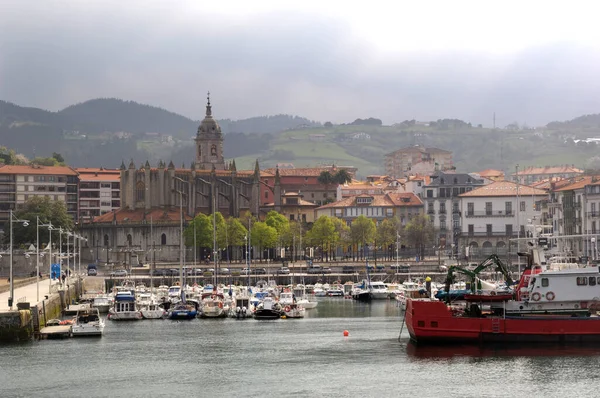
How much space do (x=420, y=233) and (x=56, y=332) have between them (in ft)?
329

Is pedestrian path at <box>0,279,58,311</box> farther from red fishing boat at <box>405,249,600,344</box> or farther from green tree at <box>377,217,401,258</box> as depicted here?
green tree at <box>377,217,401,258</box>

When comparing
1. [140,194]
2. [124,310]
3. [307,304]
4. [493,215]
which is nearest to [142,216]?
[140,194]

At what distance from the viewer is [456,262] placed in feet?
547

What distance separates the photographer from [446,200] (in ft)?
612

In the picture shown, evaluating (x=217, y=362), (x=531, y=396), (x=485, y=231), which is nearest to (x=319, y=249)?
(x=485, y=231)

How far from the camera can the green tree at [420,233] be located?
592 feet

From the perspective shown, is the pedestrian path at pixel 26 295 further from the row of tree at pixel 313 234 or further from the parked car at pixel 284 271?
the row of tree at pixel 313 234

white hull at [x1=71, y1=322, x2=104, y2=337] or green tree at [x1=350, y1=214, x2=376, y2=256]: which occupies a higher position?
green tree at [x1=350, y1=214, x2=376, y2=256]

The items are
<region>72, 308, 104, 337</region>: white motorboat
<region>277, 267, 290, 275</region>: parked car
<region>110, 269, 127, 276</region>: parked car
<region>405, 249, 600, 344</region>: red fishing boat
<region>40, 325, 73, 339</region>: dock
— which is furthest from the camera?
<region>110, 269, 127, 276</region>: parked car

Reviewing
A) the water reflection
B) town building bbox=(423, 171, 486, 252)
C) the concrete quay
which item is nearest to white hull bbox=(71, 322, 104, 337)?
the concrete quay

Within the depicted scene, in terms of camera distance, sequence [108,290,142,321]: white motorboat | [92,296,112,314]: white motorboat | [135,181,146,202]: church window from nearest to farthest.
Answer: [108,290,142,321]: white motorboat < [92,296,112,314]: white motorboat < [135,181,146,202]: church window

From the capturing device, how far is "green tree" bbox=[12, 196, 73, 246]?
183 meters

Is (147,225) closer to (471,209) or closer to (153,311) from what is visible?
(471,209)

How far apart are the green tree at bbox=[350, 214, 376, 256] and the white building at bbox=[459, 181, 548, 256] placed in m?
12.8
